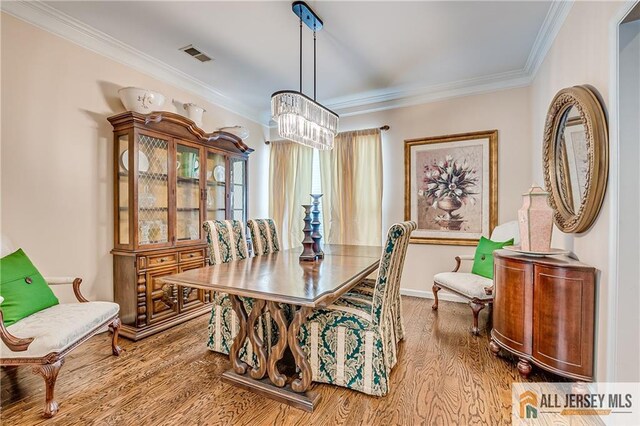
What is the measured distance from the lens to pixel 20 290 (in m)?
2.01

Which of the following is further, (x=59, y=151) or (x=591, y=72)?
(x=59, y=151)

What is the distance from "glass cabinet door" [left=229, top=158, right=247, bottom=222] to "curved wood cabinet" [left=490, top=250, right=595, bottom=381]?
3.18 meters

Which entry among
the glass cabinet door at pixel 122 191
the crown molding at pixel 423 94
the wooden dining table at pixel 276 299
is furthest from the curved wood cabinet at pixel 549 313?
the glass cabinet door at pixel 122 191

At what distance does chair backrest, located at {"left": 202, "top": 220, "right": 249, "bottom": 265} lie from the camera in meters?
2.50

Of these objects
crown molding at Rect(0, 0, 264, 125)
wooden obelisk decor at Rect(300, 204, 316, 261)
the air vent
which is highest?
the air vent

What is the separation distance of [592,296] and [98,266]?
3885 mm

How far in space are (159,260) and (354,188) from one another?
2639 mm

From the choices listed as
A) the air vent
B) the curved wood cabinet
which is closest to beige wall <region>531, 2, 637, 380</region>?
the curved wood cabinet

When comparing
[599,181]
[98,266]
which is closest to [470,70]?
[599,181]

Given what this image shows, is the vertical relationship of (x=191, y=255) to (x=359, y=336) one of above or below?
above

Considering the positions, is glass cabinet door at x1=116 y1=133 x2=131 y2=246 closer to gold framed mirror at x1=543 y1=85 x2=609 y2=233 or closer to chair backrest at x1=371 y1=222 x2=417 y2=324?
chair backrest at x1=371 y1=222 x2=417 y2=324

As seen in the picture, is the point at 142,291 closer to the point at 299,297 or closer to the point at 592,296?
the point at 299,297

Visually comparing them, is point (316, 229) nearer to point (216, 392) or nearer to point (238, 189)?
point (216, 392)

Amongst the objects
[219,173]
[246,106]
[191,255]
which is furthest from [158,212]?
[246,106]
